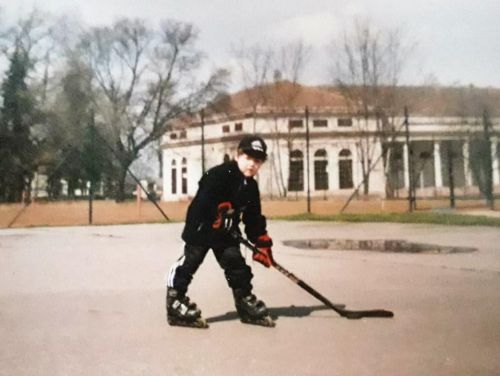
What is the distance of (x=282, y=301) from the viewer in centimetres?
133

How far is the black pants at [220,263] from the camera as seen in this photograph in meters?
1.15

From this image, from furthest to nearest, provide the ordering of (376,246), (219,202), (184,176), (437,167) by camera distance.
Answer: (437,167) < (376,246) < (184,176) < (219,202)

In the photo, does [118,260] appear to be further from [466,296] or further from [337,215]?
[466,296]

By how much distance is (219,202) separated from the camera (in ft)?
3.76

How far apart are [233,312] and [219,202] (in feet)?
0.93

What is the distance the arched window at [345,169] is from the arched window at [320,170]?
8 centimetres

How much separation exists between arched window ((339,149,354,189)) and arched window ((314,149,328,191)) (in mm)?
76

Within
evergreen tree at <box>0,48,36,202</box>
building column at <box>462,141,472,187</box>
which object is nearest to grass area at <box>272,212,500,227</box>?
building column at <box>462,141,472,187</box>

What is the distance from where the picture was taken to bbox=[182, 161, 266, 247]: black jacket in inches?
44.8

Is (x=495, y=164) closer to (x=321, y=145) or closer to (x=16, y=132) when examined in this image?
(x=321, y=145)

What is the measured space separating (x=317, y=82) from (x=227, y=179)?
72 centimetres

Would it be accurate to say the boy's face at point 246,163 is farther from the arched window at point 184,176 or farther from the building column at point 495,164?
the building column at point 495,164

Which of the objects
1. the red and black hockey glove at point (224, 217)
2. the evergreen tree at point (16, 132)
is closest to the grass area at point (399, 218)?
the red and black hockey glove at point (224, 217)

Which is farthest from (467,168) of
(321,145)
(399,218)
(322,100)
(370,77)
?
(322,100)
